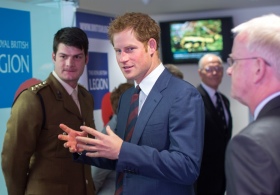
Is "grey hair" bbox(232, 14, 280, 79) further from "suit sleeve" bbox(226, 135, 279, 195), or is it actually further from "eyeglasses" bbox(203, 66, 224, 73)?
"eyeglasses" bbox(203, 66, 224, 73)

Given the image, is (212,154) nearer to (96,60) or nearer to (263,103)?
(96,60)

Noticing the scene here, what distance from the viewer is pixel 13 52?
272cm

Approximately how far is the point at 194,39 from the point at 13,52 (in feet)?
16.9

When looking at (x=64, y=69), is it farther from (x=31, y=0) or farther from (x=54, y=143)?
(x=31, y=0)

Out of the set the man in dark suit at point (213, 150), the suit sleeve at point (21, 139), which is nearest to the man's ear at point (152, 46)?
the suit sleeve at point (21, 139)

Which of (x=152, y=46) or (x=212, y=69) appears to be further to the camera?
(x=212, y=69)

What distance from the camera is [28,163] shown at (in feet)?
7.63

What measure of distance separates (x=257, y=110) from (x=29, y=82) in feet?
6.31

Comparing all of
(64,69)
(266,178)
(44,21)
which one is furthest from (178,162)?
(44,21)

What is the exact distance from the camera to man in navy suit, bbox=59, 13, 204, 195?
1650 mm

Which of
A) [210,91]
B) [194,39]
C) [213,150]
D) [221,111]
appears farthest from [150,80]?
[194,39]

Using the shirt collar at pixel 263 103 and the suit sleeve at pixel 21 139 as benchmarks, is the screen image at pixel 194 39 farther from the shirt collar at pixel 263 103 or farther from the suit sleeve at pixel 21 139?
the shirt collar at pixel 263 103

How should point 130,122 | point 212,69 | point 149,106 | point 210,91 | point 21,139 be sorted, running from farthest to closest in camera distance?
point 212,69
point 210,91
point 21,139
point 130,122
point 149,106

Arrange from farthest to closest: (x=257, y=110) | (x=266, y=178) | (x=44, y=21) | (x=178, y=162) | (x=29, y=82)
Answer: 1. (x=44, y=21)
2. (x=29, y=82)
3. (x=178, y=162)
4. (x=257, y=110)
5. (x=266, y=178)
